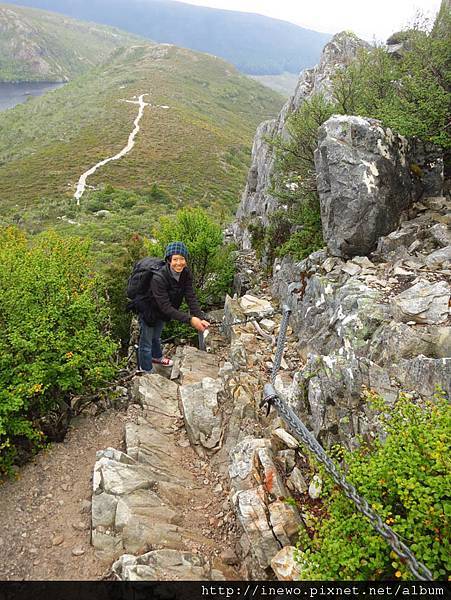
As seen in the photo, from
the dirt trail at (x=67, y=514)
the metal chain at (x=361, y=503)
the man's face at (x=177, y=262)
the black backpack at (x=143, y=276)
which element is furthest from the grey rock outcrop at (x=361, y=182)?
the dirt trail at (x=67, y=514)

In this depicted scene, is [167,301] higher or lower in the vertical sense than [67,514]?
higher

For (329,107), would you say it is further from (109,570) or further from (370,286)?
(109,570)

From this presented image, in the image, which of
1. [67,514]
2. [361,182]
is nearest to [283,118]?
[361,182]

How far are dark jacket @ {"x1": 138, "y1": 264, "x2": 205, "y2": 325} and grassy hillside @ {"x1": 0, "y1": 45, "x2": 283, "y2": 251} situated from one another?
3272cm

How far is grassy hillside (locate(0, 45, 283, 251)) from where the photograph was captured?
1993 inches

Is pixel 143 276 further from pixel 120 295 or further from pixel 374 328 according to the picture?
pixel 120 295

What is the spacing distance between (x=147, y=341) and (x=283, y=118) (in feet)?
64.6

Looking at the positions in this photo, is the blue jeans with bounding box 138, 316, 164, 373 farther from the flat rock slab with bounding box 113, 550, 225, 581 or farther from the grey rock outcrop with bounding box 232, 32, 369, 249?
the grey rock outcrop with bounding box 232, 32, 369, 249

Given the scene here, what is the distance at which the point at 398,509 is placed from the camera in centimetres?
414

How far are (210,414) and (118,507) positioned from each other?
9.31 feet

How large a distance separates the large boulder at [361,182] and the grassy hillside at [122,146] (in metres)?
32.6

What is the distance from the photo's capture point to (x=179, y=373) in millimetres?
10344

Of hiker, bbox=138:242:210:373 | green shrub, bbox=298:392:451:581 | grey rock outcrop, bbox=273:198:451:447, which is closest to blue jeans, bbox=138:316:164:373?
hiker, bbox=138:242:210:373

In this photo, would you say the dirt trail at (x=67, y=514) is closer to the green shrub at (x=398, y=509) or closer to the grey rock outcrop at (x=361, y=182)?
the green shrub at (x=398, y=509)
